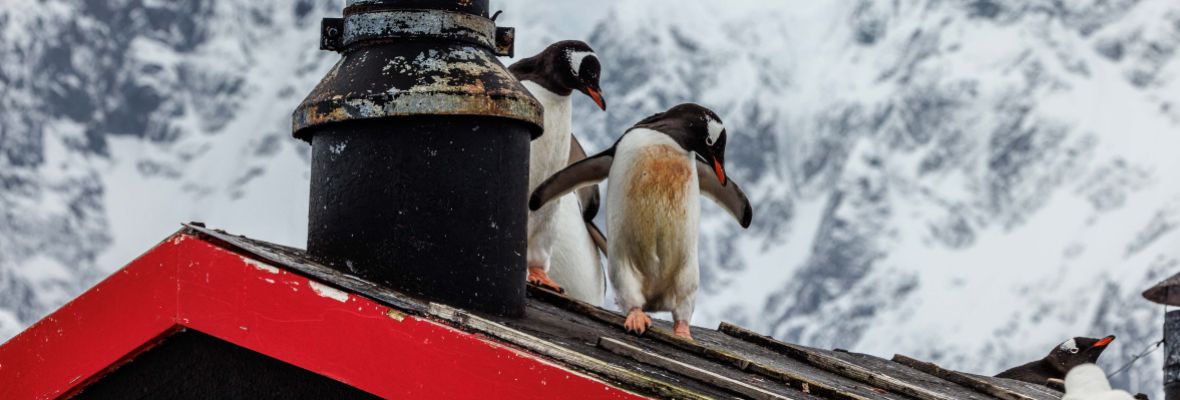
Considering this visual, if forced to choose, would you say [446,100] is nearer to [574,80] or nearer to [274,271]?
[274,271]

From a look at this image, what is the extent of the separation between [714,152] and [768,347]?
3.29 feet

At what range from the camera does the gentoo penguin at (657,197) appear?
369 inches

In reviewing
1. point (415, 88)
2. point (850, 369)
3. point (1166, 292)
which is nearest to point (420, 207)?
point (415, 88)

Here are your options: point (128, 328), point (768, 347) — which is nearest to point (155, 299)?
point (128, 328)

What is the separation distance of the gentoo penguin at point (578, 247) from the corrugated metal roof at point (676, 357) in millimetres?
3101

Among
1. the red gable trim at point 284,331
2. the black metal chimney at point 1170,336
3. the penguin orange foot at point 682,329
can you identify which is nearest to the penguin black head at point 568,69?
the penguin orange foot at point 682,329

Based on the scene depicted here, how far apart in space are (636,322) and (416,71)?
1.71 metres

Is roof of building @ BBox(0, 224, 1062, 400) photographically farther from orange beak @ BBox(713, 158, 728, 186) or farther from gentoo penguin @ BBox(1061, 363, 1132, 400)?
orange beak @ BBox(713, 158, 728, 186)

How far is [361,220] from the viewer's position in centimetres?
651

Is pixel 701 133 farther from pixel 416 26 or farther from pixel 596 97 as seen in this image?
pixel 416 26

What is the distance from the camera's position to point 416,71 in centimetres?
655

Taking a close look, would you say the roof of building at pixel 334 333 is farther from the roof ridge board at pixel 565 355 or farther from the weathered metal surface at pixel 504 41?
the weathered metal surface at pixel 504 41

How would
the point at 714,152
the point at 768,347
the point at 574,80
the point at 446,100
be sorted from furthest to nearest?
the point at 574,80 → the point at 714,152 → the point at 768,347 → the point at 446,100

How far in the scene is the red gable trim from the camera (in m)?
5.51
